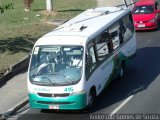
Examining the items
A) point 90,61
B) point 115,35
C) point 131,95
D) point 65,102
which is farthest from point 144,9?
point 65,102

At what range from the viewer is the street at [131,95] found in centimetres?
1664

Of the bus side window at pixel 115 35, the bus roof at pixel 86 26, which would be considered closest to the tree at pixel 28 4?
the bus roof at pixel 86 26

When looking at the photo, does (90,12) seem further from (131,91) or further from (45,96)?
(45,96)

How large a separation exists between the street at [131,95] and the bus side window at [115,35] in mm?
1528

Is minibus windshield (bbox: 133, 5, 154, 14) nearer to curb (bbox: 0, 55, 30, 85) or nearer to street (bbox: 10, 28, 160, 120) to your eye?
street (bbox: 10, 28, 160, 120)

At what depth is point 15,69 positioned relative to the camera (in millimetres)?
21516

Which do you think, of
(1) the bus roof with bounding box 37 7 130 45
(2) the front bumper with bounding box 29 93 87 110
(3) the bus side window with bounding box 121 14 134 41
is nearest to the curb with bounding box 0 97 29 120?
(2) the front bumper with bounding box 29 93 87 110

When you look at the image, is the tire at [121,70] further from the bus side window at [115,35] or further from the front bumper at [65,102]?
the front bumper at [65,102]

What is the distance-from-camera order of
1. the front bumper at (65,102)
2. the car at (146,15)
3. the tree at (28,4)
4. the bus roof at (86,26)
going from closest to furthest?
the front bumper at (65,102), the bus roof at (86,26), the car at (146,15), the tree at (28,4)

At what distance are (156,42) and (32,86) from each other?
11.6 meters

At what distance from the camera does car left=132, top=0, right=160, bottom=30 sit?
2983 cm

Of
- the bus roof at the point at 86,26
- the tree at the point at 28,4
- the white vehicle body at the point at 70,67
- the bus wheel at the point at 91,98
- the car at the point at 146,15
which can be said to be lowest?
the tree at the point at 28,4

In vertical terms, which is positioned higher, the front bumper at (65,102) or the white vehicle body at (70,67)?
the white vehicle body at (70,67)

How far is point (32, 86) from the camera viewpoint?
16.5 metres
